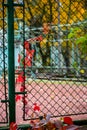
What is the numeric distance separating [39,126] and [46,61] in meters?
4.24

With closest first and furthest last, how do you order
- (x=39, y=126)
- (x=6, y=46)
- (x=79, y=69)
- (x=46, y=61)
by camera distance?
(x=39, y=126), (x=6, y=46), (x=79, y=69), (x=46, y=61)

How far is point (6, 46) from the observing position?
10.1ft

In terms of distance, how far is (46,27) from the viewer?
392 cm

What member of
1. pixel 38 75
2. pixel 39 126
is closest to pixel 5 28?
pixel 39 126

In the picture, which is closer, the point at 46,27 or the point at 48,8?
the point at 48,8

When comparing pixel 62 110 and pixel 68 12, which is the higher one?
pixel 68 12

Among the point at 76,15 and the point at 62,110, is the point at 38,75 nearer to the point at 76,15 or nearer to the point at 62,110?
the point at 62,110

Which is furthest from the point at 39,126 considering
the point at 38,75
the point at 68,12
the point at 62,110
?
the point at 38,75

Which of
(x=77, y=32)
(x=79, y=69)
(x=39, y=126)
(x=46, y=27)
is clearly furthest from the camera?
(x=79, y=69)

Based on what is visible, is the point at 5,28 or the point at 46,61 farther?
the point at 46,61

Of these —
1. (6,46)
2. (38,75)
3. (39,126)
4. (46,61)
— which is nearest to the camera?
(39,126)

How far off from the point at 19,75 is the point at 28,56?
0.21 meters

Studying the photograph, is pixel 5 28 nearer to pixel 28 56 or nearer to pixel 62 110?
pixel 28 56

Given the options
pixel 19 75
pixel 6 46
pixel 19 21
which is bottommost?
pixel 19 75
